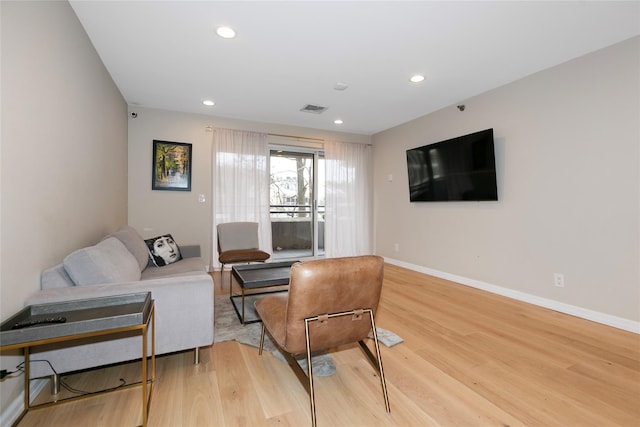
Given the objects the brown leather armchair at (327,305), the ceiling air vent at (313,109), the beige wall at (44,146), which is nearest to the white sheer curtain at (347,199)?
the ceiling air vent at (313,109)

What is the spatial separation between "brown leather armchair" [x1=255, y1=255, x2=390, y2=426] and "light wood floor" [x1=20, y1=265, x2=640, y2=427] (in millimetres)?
215

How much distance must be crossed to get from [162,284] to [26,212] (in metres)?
0.77

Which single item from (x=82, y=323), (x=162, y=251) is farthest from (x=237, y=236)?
(x=82, y=323)

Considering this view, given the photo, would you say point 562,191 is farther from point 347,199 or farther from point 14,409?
point 14,409

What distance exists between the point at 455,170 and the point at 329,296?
327 centimetres

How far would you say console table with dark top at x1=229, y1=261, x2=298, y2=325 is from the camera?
246 centimetres

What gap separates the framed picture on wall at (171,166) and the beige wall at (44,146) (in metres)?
1.46

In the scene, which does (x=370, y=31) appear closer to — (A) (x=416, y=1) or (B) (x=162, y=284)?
(A) (x=416, y=1)

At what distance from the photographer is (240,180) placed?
472cm

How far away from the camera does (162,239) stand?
3338 millimetres

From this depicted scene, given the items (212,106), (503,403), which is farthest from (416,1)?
(212,106)

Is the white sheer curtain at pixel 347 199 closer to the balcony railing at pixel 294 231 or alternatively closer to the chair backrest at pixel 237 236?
the balcony railing at pixel 294 231

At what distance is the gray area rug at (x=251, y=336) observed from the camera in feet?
6.29

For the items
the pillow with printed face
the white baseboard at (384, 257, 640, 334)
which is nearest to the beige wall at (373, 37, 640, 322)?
the white baseboard at (384, 257, 640, 334)
